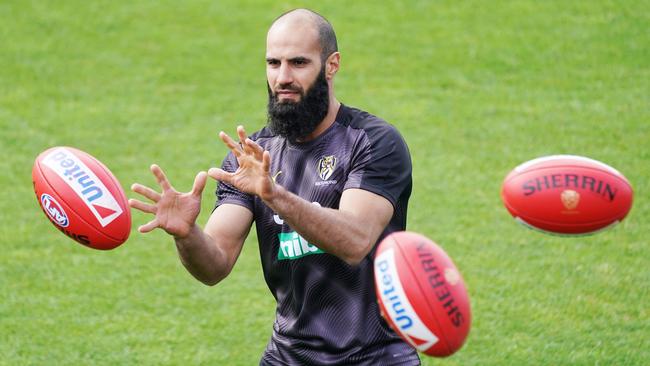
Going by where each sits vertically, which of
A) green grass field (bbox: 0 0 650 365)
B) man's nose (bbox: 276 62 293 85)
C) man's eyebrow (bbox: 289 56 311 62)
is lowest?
green grass field (bbox: 0 0 650 365)

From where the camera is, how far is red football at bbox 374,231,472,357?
5.36 meters

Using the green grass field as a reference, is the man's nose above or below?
above

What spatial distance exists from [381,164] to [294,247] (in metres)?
0.67

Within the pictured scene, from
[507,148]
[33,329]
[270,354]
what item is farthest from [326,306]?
[507,148]

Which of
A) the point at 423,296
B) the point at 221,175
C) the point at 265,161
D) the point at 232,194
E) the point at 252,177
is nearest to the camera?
the point at 423,296

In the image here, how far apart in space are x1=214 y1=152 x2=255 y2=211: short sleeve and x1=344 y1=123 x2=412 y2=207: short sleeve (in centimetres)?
68

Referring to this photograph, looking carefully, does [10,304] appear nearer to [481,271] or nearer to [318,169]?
[481,271]

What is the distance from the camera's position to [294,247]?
6184mm

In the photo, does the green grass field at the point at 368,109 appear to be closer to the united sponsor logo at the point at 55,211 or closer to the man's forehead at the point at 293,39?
the united sponsor logo at the point at 55,211

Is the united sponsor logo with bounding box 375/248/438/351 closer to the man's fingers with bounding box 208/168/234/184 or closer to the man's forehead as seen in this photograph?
the man's fingers with bounding box 208/168/234/184

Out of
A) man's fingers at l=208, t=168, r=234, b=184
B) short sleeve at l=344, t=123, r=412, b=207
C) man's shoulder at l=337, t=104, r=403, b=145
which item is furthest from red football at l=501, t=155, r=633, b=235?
man's fingers at l=208, t=168, r=234, b=184

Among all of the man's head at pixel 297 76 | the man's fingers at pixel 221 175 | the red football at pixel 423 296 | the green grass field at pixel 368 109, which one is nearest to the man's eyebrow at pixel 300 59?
the man's head at pixel 297 76

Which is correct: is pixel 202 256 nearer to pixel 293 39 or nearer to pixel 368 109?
pixel 293 39

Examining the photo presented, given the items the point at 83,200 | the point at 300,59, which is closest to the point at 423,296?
the point at 300,59
